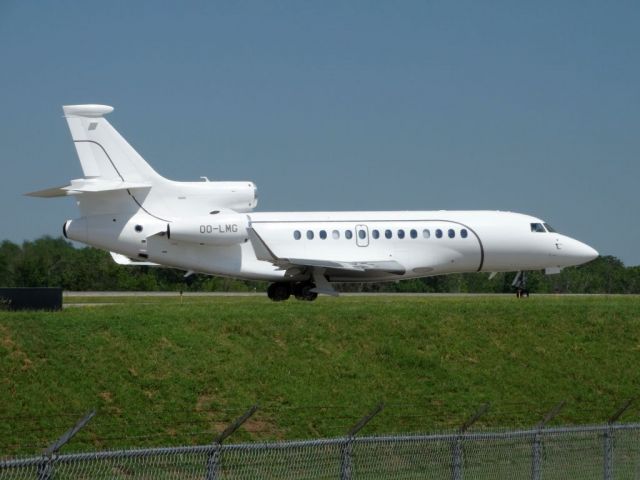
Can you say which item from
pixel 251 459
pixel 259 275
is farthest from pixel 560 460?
pixel 259 275

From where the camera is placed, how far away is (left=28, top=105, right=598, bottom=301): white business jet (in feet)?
122

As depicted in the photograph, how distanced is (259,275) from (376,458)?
21.1 metres

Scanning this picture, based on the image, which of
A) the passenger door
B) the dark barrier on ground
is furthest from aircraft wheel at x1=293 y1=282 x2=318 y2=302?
the dark barrier on ground

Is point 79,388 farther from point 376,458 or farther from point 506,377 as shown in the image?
point 506,377

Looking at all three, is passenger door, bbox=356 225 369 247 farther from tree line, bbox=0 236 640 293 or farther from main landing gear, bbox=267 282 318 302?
tree line, bbox=0 236 640 293

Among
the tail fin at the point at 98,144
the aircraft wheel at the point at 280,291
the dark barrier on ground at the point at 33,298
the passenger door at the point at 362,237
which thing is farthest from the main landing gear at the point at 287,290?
the dark barrier on ground at the point at 33,298

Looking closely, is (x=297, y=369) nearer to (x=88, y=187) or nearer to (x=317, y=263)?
(x=317, y=263)

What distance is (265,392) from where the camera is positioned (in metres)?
22.7

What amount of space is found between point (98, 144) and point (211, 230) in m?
4.64

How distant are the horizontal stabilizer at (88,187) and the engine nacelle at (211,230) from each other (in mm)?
1807

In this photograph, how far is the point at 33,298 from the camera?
29.9 meters

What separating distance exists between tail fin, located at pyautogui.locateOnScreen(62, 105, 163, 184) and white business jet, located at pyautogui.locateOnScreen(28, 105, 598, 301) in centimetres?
3

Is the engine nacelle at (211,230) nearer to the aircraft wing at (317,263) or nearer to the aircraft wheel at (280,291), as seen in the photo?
the aircraft wing at (317,263)

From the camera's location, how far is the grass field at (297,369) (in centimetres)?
2080
